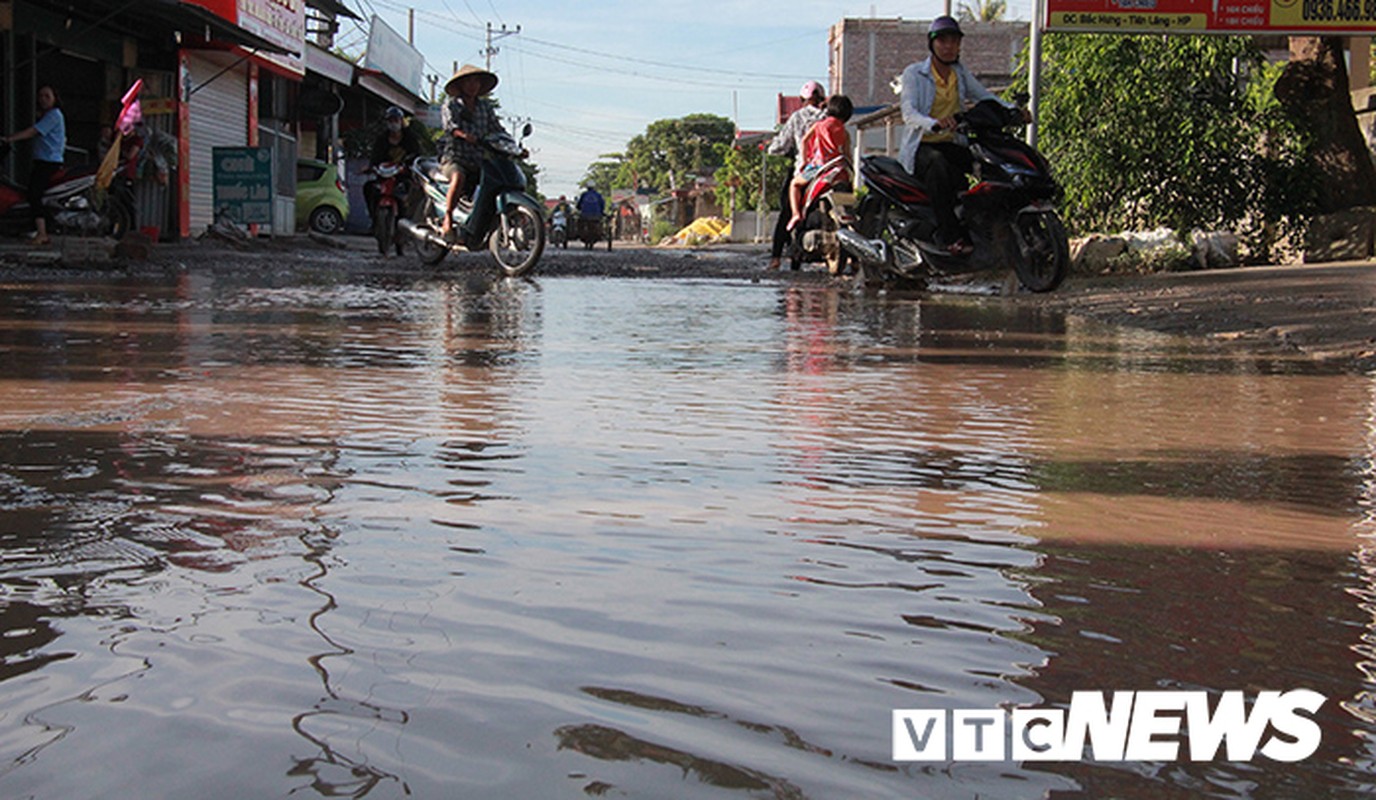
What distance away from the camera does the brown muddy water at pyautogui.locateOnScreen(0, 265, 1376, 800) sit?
134cm

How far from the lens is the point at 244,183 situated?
19.8m

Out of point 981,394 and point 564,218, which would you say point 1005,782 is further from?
point 564,218

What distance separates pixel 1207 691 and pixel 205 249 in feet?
52.0

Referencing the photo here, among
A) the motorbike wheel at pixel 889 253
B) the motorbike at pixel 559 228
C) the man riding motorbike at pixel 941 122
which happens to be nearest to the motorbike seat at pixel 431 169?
the motorbike wheel at pixel 889 253

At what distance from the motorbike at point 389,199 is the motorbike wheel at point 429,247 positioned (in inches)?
64.1

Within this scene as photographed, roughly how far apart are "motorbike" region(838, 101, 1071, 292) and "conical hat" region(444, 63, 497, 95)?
390 cm

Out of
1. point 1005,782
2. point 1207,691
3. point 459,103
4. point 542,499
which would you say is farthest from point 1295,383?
point 459,103

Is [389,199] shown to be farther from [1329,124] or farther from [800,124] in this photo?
[1329,124]

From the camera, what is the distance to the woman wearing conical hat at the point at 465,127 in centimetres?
1219

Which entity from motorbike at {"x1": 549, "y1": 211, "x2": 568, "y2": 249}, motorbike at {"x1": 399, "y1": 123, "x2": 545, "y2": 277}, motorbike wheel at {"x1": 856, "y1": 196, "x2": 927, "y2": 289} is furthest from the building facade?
motorbike wheel at {"x1": 856, "y1": 196, "x2": 927, "y2": 289}

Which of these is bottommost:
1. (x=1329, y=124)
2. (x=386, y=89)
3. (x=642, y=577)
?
(x=642, y=577)

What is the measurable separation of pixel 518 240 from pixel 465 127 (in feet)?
3.48

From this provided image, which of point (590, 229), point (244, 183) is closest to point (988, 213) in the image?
point (244, 183)

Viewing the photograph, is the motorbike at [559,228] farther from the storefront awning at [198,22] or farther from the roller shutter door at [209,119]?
the storefront awning at [198,22]
